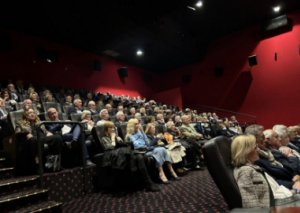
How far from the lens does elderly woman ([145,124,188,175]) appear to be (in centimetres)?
330

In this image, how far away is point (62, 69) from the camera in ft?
23.1

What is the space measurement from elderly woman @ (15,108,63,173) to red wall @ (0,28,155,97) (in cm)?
391

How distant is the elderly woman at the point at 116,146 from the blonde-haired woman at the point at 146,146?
22 cm

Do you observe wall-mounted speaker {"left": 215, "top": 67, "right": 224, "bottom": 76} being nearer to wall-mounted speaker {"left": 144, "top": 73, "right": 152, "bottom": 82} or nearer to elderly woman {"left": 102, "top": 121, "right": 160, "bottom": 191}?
wall-mounted speaker {"left": 144, "top": 73, "right": 152, "bottom": 82}

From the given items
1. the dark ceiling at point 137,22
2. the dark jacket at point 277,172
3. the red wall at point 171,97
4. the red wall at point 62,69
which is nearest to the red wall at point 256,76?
the dark ceiling at point 137,22

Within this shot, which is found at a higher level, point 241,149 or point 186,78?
point 186,78

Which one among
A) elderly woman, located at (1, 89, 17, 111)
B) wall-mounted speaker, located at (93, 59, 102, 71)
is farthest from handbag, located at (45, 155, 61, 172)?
wall-mounted speaker, located at (93, 59, 102, 71)

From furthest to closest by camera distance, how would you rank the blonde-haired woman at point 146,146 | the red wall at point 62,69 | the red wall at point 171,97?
the red wall at point 171,97 → the red wall at point 62,69 → the blonde-haired woman at point 146,146

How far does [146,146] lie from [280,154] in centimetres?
185

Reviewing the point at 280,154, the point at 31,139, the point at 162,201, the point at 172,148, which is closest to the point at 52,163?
the point at 31,139

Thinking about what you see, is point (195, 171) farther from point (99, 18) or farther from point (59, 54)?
point (59, 54)

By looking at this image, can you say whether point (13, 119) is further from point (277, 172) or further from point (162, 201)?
point (277, 172)

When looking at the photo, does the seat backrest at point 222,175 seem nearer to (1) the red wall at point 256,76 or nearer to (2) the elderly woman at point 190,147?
(2) the elderly woman at point 190,147

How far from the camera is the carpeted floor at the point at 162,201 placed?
1.96 meters
